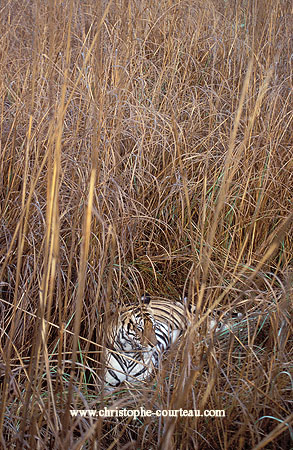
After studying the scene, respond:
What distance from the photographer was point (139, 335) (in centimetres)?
115

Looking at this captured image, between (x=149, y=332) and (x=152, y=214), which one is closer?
(x=149, y=332)

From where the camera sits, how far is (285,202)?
59.5 inches

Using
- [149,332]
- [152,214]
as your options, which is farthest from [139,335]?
[152,214]

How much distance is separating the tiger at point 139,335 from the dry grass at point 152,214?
45 mm

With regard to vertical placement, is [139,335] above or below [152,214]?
below

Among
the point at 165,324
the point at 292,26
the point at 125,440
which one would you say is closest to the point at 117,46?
the point at 292,26

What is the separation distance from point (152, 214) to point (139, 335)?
49 cm

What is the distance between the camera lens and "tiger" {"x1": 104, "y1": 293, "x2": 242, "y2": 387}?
113 centimetres

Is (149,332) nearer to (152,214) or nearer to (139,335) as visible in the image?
(139,335)

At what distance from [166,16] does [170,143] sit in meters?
0.65

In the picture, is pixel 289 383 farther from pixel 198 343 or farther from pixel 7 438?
pixel 7 438

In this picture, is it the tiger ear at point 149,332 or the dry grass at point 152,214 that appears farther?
the tiger ear at point 149,332

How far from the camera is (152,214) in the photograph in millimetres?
1535

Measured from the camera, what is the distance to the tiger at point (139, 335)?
3.72ft
